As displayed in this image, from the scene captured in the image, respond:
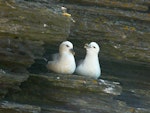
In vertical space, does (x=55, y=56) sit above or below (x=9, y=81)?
above

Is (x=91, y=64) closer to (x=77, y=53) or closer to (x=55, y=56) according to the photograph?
(x=55, y=56)

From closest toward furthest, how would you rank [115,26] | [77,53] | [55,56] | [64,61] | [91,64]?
[64,61] → [91,64] → [55,56] → [115,26] → [77,53]

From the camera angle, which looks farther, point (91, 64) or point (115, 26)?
point (115, 26)

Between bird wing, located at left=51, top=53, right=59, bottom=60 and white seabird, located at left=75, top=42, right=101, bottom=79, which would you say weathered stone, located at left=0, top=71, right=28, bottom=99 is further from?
white seabird, located at left=75, top=42, right=101, bottom=79

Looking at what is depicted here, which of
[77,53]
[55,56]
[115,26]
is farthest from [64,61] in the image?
[115,26]

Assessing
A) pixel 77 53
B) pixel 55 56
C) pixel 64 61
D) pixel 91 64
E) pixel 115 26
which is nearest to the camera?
pixel 64 61

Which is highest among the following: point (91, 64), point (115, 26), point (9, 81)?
point (115, 26)

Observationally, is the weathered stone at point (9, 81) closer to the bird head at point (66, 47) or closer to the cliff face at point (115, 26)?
the bird head at point (66, 47)

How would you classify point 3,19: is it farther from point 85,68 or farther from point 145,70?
point 145,70
